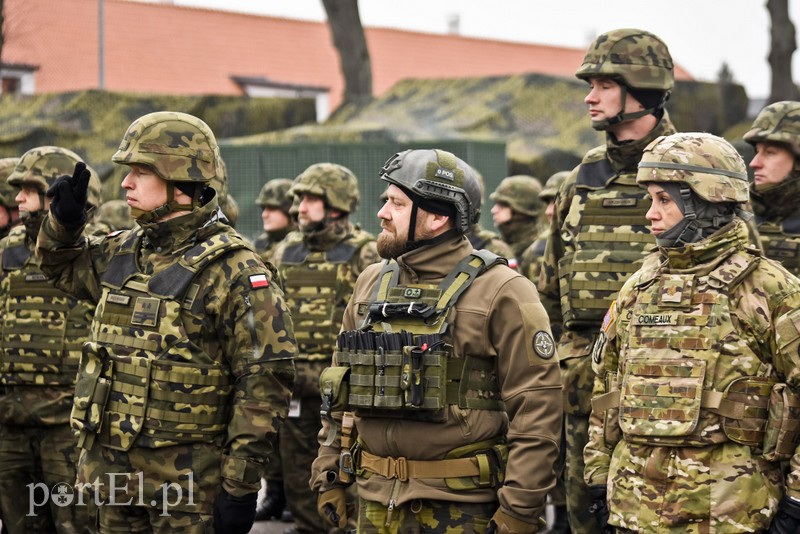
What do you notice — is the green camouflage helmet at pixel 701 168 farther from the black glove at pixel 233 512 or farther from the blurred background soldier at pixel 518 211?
the blurred background soldier at pixel 518 211

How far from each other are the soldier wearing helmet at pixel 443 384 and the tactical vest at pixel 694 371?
0.38 m

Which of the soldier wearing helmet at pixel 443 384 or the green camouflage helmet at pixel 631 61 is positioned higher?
the green camouflage helmet at pixel 631 61

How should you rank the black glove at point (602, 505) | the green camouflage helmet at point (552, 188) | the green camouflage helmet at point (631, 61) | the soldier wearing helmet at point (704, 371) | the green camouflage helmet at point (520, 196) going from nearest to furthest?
the soldier wearing helmet at point (704, 371) → the black glove at point (602, 505) → the green camouflage helmet at point (631, 61) → the green camouflage helmet at point (552, 188) → the green camouflage helmet at point (520, 196)

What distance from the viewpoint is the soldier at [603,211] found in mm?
7297

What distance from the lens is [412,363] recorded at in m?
5.51

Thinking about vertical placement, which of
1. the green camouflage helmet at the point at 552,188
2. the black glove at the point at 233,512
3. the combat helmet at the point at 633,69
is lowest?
the black glove at the point at 233,512

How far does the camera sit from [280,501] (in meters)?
11.4

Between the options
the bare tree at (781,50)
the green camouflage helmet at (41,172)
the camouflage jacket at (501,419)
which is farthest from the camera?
the bare tree at (781,50)

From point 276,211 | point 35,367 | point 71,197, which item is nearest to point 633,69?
point 71,197

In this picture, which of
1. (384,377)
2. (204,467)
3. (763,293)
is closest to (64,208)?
(204,467)

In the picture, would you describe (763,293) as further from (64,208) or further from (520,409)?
(64,208)

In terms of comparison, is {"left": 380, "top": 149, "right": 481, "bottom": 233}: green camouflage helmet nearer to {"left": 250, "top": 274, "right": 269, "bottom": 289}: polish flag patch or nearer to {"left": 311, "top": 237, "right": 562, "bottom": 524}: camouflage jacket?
{"left": 311, "top": 237, "right": 562, "bottom": 524}: camouflage jacket

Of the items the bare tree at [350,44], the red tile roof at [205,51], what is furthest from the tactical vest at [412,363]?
the red tile roof at [205,51]

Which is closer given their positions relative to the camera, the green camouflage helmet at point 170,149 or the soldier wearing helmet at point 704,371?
the soldier wearing helmet at point 704,371
